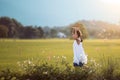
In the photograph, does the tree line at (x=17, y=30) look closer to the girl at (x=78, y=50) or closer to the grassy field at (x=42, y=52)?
the grassy field at (x=42, y=52)

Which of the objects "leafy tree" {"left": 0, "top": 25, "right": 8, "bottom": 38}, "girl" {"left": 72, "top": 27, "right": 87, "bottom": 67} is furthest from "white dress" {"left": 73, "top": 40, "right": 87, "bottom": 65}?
"leafy tree" {"left": 0, "top": 25, "right": 8, "bottom": 38}

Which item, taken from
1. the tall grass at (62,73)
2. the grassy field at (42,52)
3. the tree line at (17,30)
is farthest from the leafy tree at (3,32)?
the tall grass at (62,73)

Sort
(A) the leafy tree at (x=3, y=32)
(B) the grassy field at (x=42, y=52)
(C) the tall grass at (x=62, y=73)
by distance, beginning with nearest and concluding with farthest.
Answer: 1. (C) the tall grass at (x=62, y=73)
2. (B) the grassy field at (x=42, y=52)
3. (A) the leafy tree at (x=3, y=32)

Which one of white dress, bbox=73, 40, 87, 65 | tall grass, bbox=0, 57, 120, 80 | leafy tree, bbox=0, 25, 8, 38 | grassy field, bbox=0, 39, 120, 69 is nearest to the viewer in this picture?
tall grass, bbox=0, 57, 120, 80

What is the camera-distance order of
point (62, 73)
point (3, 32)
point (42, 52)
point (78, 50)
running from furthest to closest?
point (3, 32)
point (42, 52)
point (78, 50)
point (62, 73)

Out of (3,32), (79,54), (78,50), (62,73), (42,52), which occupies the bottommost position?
(42,52)

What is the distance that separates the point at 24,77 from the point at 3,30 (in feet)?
228

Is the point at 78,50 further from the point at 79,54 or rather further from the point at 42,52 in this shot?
the point at 42,52

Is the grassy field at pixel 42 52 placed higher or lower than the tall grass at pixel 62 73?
lower

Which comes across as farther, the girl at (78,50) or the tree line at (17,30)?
the tree line at (17,30)

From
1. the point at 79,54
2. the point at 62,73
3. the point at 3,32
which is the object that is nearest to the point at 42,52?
the point at 79,54

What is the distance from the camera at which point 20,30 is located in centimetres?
8719

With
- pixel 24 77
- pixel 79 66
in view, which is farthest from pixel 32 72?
pixel 79 66

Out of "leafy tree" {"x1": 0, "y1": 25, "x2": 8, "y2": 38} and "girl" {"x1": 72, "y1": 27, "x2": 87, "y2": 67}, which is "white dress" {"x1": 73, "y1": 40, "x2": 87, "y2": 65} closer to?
"girl" {"x1": 72, "y1": 27, "x2": 87, "y2": 67}
